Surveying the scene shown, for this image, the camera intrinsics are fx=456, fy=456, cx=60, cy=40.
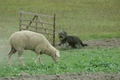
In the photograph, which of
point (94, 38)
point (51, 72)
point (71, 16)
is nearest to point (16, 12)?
point (71, 16)

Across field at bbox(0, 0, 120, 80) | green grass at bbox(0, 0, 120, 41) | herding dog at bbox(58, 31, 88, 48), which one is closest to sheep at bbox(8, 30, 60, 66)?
field at bbox(0, 0, 120, 80)

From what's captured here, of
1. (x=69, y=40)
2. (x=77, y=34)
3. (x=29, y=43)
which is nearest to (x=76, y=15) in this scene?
(x=77, y=34)

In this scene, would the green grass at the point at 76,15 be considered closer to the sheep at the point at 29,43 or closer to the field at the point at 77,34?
the field at the point at 77,34

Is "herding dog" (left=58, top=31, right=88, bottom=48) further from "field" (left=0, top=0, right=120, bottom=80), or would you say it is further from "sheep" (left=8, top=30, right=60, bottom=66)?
"sheep" (left=8, top=30, right=60, bottom=66)

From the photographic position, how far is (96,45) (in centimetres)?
2519

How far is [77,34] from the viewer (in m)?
31.2

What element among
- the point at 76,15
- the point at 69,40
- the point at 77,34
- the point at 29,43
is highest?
the point at 29,43

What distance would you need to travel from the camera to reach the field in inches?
537

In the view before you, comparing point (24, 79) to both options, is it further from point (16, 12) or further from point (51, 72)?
point (16, 12)

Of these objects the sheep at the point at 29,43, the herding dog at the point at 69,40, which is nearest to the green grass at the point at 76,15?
the herding dog at the point at 69,40

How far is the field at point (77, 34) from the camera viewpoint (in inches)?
537

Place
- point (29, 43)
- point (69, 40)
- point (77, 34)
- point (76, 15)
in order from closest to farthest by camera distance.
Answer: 1. point (29, 43)
2. point (69, 40)
3. point (77, 34)
4. point (76, 15)

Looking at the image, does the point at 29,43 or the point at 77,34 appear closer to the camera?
the point at 29,43

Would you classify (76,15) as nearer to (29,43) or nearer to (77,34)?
(77,34)
